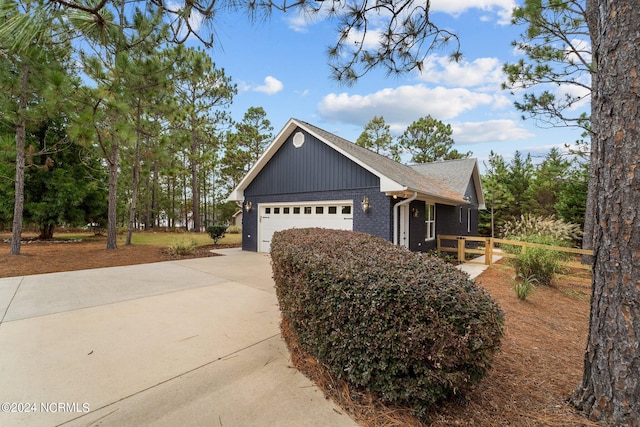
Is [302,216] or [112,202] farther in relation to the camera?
[112,202]

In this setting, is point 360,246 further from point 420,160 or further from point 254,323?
point 420,160

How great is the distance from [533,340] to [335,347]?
265 centimetres

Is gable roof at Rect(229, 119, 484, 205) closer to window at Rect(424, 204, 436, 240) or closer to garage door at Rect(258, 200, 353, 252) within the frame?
window at Rect(424, 204, 436, 240)

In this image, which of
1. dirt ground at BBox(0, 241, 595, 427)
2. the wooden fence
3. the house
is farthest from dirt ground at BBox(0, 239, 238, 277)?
the wooden fence

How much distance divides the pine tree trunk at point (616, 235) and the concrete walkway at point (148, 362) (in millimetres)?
1679

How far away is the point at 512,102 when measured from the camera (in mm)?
8219

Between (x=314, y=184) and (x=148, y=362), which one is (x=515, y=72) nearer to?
(x=314, y=184)

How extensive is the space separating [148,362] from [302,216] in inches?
304

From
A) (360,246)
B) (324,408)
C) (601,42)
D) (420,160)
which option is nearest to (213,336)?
(324,408)

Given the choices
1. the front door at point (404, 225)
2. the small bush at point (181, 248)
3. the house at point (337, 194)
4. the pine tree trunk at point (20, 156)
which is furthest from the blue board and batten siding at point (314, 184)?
the pine tree trunk at point (20, 156)

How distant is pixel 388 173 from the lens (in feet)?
27.8

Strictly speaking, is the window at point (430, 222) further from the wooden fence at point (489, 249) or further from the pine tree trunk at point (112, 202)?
the pine tree trunk at point (112, 202)

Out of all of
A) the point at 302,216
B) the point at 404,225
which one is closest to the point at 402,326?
the point at 404,225

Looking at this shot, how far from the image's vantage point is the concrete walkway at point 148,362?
2.01m
